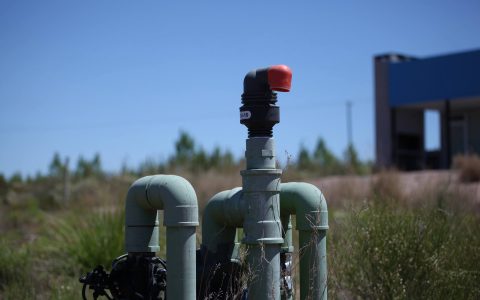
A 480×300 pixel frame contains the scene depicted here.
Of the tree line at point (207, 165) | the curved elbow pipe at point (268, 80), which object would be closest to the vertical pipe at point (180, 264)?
Answer: the curved elbow pipe at point (268, 80)

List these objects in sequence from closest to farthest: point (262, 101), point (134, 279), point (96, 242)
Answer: point (262, 101), point (134, 279), point (96, 242)

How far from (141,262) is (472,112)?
82.3ft

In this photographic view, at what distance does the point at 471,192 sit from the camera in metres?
8.83

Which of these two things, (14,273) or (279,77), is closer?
(279,77)

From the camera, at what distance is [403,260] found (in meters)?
5.17

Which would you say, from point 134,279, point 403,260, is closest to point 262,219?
point 134,279

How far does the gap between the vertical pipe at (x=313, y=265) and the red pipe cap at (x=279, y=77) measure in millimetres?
860

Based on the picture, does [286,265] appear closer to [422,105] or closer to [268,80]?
[268,80]

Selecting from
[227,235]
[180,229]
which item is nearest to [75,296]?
[227,235]

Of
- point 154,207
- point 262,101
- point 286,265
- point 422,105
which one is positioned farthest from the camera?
point 422,105

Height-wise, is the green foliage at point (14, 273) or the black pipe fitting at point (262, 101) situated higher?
the black pipe fitting at point (262, 101)

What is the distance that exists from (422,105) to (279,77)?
77.4ft

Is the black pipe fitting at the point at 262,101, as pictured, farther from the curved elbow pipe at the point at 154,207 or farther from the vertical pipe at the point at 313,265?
the vertical pipe at the point at 313,265

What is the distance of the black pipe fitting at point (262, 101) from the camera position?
144 inches
